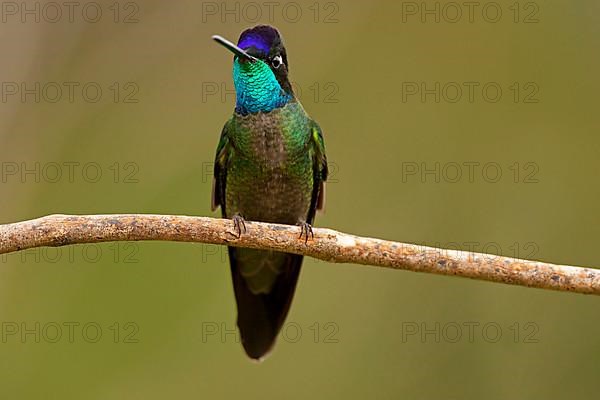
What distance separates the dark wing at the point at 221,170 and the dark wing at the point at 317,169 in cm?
42

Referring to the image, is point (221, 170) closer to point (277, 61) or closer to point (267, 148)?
point (267, 148)

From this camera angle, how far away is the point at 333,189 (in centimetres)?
699

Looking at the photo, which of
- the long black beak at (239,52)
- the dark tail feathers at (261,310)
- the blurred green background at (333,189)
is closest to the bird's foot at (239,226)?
the long black beak at (239,52)

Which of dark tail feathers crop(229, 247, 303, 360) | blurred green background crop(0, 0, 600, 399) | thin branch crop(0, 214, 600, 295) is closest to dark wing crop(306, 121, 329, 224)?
dark tail feathers crop(229, 247, 303, 360)

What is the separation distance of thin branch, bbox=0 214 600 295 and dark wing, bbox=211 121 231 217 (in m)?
0.95

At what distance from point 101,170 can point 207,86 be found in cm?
107

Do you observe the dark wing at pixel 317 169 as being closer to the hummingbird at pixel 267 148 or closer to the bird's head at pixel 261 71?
the hummingbird at pixel 267 148

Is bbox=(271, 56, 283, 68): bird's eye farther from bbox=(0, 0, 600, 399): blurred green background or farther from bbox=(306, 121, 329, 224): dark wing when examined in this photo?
bbox=(0, 0, 600, 399): blurred green background

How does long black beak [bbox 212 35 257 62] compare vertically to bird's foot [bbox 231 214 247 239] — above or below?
above

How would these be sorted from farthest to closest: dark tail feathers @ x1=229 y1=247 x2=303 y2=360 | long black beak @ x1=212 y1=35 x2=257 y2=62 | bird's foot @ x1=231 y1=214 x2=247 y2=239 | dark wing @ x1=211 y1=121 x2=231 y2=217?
dark tail feathers @ x1=229 y1=247 x2=303 y2=360, dark wing @ x1=211 y1=121 x2=231 y2=217, long black beak @ x1=212 y1=35 x2=257 y2=62, bird's foot @ x1=231 y1=214 x2=247 y2=239

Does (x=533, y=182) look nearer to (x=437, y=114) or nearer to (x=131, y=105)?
(x=437, y=114)

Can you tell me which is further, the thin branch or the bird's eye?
the bird's eye

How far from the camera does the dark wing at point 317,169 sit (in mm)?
4398

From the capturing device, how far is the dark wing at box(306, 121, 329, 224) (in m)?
4.40
